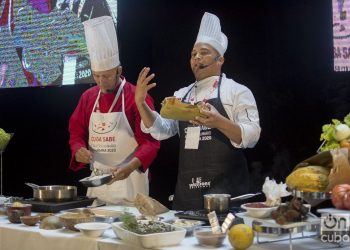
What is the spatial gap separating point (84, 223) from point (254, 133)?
3.25 ft

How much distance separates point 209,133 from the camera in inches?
120

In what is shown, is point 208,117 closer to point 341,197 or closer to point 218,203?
point 218,203

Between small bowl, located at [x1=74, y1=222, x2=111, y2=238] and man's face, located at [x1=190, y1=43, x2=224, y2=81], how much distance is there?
3.80 feet

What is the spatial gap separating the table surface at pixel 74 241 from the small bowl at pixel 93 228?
0.08 feet

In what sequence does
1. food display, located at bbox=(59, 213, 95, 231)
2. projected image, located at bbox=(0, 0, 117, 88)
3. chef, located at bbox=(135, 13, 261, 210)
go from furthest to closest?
1. projected image, located at bbox=(0, 0, 117, 88)
2. chef, located at bbox=(135, 13, 261, 210)
3. food display, located at bbox=(59, 213, 95, 231)

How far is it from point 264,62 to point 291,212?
7.18ft

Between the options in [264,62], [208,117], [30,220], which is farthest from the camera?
[264,62]

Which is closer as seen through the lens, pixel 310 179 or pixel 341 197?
pixel 341 197

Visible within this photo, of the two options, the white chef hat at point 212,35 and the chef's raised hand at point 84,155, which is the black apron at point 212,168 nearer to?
the white chef hat at point 212,35

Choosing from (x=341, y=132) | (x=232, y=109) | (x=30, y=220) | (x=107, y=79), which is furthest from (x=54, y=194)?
(x=341, y=132)

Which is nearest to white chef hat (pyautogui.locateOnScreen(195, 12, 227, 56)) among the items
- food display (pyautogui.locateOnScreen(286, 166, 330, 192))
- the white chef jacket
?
the white chef jacket

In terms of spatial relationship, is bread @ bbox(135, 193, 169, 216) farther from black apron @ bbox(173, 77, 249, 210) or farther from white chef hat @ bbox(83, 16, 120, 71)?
white chef hat @ bbox(83, 16, 120, 71)

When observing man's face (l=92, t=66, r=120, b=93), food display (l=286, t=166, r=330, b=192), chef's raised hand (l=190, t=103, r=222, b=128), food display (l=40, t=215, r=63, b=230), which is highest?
man's face (l=92, t=66, r=120, b=93)

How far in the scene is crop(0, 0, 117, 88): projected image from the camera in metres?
4.89
